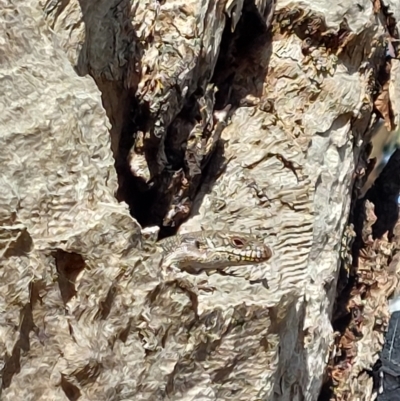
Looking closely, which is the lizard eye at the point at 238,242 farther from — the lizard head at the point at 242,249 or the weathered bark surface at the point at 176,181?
the weathered bark surface at the point at 176,181

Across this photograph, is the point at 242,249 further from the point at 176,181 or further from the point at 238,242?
the point at 176,181

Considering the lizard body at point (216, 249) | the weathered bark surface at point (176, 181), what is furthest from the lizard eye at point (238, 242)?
the weathered bark surface at point (176, 181)

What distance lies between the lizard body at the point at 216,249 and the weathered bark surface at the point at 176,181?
55 mm

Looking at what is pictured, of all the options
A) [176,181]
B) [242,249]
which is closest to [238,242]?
[242,249]

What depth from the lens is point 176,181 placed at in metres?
1.89

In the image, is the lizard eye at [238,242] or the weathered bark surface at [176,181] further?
the lizard eye at [238,242]

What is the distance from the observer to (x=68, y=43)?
1.59 metres

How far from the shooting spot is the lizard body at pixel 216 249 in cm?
178

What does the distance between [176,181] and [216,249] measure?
197 mm

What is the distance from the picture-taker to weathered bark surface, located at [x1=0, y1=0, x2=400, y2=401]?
139cm

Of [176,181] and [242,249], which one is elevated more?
[176,181]

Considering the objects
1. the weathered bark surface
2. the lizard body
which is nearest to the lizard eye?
the lizard body

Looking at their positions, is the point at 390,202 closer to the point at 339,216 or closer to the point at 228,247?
the point at 339,216

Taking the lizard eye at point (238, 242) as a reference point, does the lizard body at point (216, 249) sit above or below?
below
